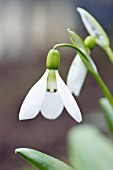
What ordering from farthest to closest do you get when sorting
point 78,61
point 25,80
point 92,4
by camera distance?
point 92,4
point 25,80
point 78,61

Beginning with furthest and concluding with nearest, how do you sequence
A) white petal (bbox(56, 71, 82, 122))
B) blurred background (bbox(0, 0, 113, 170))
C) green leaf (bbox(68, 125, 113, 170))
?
1. blurred background (bbox(0, 0, 113, 170))
2. green leaf (bbox(68, 125, 113, 170))
3. white petal (bbox(56, 71, 82, 122))

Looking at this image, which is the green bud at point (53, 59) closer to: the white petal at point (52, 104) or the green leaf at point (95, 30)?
the white petal at point (52, 104)

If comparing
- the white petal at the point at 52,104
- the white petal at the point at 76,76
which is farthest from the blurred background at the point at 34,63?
the white petal at the point at 52,104

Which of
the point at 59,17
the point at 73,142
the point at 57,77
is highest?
the point at 59,17

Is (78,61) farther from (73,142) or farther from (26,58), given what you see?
(26,58)

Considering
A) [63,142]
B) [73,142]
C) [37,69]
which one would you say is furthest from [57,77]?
[37,69]

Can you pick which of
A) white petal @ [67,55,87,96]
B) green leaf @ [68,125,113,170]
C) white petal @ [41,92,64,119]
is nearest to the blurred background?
green leaf @ [68,125,113,170]

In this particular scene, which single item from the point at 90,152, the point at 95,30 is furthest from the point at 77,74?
the point at 90,152

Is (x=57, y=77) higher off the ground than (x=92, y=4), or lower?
lower

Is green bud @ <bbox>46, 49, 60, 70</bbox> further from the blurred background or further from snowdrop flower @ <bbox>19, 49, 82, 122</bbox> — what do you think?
the blurred background
